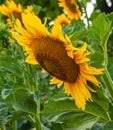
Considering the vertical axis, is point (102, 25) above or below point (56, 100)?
above

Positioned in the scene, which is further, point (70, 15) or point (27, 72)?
point (70, 15)

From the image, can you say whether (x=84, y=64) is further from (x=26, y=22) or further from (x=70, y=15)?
(x=70, y=15)

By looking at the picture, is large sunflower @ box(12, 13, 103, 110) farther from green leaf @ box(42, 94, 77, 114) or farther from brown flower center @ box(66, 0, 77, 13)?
brown flower center @ box(66, 0, 77, 13)

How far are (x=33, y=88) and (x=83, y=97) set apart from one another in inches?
19.7

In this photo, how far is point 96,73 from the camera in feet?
3.41

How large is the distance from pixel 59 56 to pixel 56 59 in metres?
0.01

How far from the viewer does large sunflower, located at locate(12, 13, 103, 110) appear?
1.01m

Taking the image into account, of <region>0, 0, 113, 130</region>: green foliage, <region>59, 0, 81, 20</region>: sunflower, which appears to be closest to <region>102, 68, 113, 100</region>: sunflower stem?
<region>0, 0, 113, 130</region>: green foliage

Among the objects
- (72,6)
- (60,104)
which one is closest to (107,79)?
(60,104)

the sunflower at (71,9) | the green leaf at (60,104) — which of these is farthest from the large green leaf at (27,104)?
the sunflower at (71,9)

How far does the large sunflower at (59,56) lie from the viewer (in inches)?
39.9

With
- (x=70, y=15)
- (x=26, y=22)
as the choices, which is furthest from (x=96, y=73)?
(x=70, y=15)

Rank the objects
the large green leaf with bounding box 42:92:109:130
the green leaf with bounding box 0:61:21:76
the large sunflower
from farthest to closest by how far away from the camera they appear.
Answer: the green leaf with bounding box 0:61:21:76
the large green leaf with bounding box 42:92:109:130
the large sunflower

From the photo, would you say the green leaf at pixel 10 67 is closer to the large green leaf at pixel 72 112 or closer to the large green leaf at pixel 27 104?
the large green leaf at pixel 27 104
